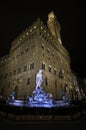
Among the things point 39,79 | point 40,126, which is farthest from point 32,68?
point 40,126

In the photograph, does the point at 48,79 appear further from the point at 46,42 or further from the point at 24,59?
the point at 46,42

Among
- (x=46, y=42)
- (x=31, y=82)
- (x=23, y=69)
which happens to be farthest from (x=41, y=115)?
(x=46, y=42)

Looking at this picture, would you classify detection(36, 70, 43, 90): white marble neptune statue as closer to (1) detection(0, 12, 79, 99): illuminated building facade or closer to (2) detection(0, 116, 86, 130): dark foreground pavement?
(1) detection(0, 12, 79, 99): illuminated building facade

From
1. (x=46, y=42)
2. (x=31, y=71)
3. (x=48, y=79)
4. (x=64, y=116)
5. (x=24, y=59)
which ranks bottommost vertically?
(x=64, y=116)

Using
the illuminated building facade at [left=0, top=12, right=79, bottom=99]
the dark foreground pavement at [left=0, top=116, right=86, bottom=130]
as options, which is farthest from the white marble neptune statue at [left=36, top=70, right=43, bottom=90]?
the dark foreground pavement at [left=0, top=116, right=86, bottom=130]

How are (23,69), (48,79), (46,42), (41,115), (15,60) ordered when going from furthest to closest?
(15,60), (46,42), (23,69), (48,79), (41,115)

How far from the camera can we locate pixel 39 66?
31.4 m

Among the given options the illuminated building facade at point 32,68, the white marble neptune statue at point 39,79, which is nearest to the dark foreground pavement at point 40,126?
the white marble neptune statue at point 39,79

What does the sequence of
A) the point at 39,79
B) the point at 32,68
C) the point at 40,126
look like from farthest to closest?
the point at 32,68
the point at 39,79
the point at 40,126

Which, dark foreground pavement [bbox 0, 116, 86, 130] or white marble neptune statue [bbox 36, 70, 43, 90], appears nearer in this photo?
dark foreground pavement [bbox 0, 116, 86, 130]

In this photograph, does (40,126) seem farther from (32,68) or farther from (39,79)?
(32,68)

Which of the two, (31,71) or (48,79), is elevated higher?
(31,71)

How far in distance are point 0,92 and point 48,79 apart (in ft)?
66.9

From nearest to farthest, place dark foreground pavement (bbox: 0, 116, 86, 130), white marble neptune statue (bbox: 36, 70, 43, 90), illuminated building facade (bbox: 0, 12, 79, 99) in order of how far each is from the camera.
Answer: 1. dark foreground pavement (bbox: 0, 116, 86, 130)
2. white marble neptune statue (bbox: 36, 70, 43, 90)
3. illuminated building facade (bbox: 0, 12, 79, 99)
